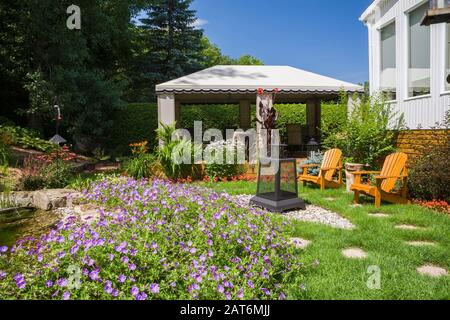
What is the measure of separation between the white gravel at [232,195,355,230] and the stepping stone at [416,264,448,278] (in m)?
1.36

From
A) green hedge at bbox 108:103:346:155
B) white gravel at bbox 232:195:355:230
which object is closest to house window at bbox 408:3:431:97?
white gravel at bbox 232:195:355:230

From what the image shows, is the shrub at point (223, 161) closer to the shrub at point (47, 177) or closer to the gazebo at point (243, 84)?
the gazebo at point (243, 84)

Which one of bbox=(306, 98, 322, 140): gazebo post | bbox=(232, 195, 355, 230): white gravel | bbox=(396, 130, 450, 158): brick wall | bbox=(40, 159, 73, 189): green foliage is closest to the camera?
bbox=(232, 195, 355, 230): white gravel

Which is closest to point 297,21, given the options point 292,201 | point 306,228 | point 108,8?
point 108,8

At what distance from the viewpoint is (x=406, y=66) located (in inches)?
321

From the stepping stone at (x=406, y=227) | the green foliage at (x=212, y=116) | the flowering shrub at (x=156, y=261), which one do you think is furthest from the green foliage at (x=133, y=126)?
the flowering shrub at (x=156, y=261)

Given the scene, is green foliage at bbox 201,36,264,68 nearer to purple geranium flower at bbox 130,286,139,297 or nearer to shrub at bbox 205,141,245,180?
shrub at bbox 205,141,245,180

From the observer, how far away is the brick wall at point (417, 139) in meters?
6.75

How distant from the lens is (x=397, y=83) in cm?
848

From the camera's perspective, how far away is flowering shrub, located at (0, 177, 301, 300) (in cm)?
244

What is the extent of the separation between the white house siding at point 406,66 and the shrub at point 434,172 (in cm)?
55

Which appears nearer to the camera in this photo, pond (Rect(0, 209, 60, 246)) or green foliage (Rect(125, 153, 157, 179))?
pond (Rect(0, 209, 60, 246))

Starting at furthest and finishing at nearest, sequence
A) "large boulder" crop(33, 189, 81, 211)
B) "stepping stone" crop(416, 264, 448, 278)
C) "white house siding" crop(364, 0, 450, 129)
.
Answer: "white house siding" crop(364, 0, 450, 129) < "large boulder" crop(33, 189, 81, 211) < "stepping stone" crop(416, 264, 448, 278)

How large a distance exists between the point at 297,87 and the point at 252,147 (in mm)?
2190
